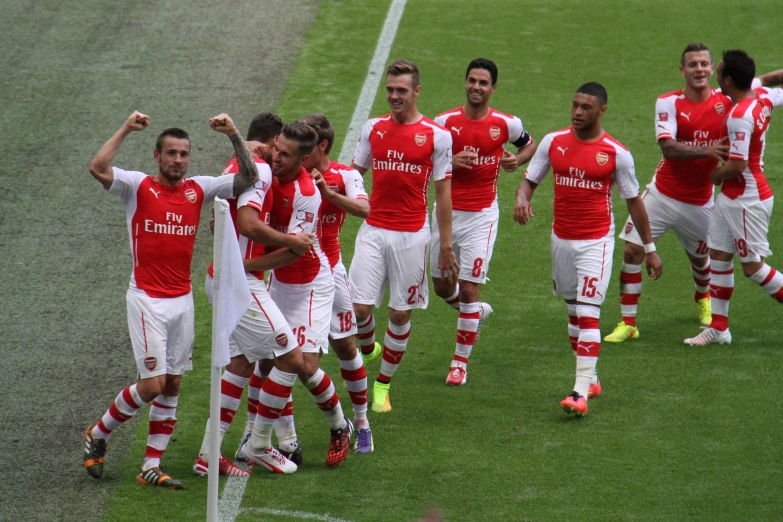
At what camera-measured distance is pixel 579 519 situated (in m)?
6.72

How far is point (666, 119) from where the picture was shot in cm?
975

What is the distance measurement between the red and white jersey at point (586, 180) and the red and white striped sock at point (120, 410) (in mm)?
3620

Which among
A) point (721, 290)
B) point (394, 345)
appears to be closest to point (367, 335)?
point (394, 345)

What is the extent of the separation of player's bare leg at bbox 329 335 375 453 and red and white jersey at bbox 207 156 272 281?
0.95 m

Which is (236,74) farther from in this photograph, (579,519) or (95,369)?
(579,519)

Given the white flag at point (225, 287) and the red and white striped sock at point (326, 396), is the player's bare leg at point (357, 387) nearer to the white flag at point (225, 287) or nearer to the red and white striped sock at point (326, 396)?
the red and white striped sock at point (326, 396)

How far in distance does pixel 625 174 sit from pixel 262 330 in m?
3.19

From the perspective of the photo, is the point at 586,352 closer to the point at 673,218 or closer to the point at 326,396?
the point at 326,396

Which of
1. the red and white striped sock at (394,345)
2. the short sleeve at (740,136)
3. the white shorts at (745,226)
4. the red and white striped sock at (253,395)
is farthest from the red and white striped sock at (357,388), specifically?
the short sleeve at (740,136)

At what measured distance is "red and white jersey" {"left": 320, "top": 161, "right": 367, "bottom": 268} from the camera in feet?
25.4

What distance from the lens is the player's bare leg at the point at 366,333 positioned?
8.61 meters

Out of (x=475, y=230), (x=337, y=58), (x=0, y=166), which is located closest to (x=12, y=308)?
(x=0, y=166)

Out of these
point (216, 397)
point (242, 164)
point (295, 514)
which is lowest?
point (295, 514)

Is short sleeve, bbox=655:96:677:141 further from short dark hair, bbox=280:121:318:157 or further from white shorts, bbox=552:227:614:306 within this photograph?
short dark hair, bbox=280:121:318:157
